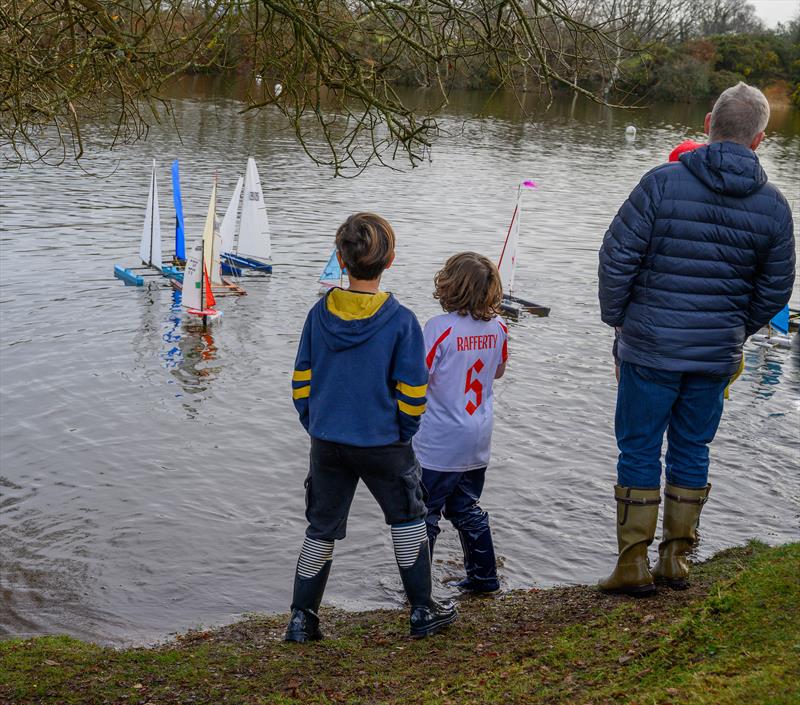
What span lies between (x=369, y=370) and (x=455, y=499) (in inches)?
51.0

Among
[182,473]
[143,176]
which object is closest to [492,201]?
[143,176]

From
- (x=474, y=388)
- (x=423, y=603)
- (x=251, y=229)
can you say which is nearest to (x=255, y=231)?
(x=251, y=229)

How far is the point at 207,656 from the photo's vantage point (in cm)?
457

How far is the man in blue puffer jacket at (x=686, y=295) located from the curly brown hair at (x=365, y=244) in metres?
1.03

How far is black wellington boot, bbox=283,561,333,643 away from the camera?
4.40 meters

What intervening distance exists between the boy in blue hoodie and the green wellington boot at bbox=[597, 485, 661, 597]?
102cm

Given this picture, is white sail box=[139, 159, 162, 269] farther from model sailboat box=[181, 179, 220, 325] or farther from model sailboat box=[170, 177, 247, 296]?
model sailboat box=[181, 179, 220, 325]

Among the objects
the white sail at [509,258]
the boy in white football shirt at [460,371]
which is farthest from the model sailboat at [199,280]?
the boy in white football shirt at [460,371]

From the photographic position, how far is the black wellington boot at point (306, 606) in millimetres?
4402

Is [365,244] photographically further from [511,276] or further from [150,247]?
[150,247]

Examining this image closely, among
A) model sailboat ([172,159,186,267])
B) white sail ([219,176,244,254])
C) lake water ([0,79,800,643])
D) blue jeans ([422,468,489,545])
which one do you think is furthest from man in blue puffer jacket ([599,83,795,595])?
white sail ([219,176,244,254])

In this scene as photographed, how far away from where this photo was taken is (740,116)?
4.32 metres

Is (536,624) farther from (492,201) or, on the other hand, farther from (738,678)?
(492,201)

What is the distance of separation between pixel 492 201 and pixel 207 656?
26560 millimetres
